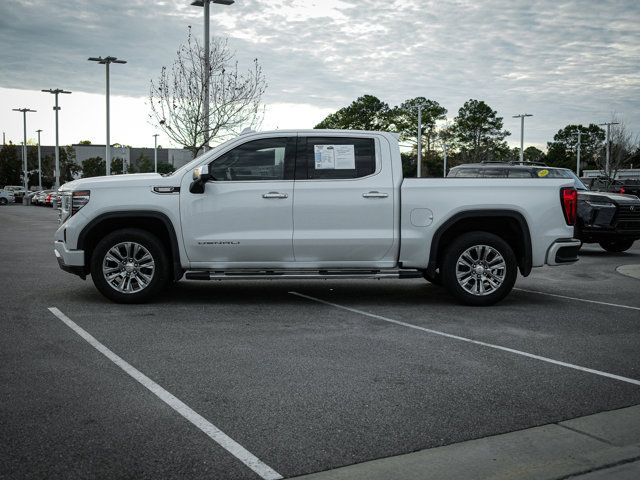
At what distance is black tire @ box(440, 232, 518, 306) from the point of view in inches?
333

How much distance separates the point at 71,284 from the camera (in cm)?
1009

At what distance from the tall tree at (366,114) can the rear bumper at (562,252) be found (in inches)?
3097

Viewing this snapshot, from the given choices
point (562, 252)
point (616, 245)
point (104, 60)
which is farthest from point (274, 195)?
point (104, 60)

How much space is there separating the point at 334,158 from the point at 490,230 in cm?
218

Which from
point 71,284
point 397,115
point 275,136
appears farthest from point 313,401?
point 397,115

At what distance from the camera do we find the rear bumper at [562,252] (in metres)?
8.55

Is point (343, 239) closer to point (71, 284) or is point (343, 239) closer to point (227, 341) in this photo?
point (227, 341)

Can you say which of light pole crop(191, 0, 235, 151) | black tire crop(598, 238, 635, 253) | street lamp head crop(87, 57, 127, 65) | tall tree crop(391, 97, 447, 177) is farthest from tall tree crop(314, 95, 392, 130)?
black tire crop(598, 238, 635, 253)

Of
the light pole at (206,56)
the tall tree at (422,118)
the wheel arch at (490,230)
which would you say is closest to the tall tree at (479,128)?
the tall tree at (422,118)

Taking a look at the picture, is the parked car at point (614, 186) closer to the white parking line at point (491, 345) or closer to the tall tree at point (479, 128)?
the white parking line at point (491, 345)

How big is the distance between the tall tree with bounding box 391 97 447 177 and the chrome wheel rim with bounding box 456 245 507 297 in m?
77.2

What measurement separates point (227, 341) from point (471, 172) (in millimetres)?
10539

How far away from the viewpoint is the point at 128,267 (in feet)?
27.6

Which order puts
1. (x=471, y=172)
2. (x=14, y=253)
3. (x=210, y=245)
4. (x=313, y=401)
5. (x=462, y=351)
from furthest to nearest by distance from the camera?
1. (x=471, y=172)
2. (x=14, y=253)
3. (x=210, y=245)
4. (x=462, y=351)
5. (x=313, y=401)
